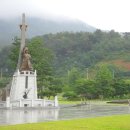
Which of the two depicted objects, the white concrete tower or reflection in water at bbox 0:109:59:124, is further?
the white concrete tower

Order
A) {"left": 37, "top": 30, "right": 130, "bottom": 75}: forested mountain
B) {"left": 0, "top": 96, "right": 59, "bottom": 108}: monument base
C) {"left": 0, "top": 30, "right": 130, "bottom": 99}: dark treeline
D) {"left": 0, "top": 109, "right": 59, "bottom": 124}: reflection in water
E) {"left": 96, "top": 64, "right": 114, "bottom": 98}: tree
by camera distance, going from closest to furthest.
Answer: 1. {"left": 0, "top": 109, "right": 59, "bottom": 124}: reflection in water
2. {"left": 0, "top": 96, "right": 59, "bottom": 108}: monument base
3. {"left": 0, "top": 30, "right": 130, "bottom": 99}: dark treeline
4. {"left": 96, "top": 64, "right": 114, "bottom": 98}: tree
5. {"left": 37, "top": 30, "right": 130, "bottom": 75}: forested mountain

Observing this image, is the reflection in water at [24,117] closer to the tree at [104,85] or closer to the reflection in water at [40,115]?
the reflection in water at [40,115]

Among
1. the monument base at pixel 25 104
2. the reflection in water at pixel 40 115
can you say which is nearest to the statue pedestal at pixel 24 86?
the monument base at pixel 25 104

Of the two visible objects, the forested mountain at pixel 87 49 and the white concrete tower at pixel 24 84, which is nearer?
the white concrete tower at pixel 24 84

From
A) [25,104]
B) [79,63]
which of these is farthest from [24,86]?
[79,63]

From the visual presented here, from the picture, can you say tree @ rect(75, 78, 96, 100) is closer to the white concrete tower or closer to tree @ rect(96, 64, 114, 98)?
tree @ rect(96, 64, 114, 98)

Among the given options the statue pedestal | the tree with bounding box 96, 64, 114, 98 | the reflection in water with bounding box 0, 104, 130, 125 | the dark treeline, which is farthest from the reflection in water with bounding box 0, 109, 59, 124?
the tree with bounding box 96, 64, 114, 98

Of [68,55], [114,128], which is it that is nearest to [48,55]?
[114,128]

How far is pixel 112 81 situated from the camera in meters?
55.6

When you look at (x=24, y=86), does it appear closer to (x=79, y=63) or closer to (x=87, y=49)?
(x=79, y=63)

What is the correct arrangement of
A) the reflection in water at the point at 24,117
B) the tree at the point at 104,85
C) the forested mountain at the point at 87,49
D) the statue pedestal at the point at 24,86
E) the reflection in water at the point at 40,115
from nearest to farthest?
1. the reflection in water at the point at 24,117
2. the reflection in water at the point at 40,115
3. the statue pedestal at the point at 24,86
4. the tree at the point at 104,85
5. the forested mountain at the point at 87,49

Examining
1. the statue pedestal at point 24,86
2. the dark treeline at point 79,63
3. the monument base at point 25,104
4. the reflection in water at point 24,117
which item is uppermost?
the dark treeline at point 79,63

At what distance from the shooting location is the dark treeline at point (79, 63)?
157ft

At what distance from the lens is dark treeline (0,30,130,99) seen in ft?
157
